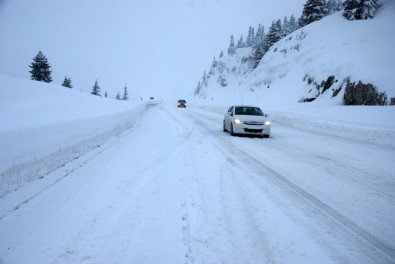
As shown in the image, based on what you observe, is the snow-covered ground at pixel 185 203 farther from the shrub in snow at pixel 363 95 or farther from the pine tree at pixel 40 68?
the pine tree at pixel 40 68

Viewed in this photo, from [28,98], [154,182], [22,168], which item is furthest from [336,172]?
[28,98]

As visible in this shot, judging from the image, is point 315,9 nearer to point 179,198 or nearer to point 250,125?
point 250,125

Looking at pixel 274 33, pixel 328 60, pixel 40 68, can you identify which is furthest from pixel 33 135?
pixel 274 33

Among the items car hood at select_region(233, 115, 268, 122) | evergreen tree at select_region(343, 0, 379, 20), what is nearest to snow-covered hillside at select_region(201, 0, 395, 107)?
evergreen tree at select_region(343, 0, 379, 20)

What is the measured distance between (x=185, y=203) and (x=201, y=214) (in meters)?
0.51

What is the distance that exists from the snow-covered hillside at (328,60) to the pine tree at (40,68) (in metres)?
36.3

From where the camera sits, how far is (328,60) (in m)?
38.2

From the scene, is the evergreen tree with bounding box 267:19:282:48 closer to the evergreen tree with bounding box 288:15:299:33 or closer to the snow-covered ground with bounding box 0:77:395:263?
the evergreen tree with bounding box 288:15:299:33

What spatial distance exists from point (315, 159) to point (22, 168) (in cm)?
770

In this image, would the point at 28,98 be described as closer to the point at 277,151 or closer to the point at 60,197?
the point at 60,197

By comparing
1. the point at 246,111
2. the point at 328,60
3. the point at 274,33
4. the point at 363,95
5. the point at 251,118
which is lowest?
the point at 251,118

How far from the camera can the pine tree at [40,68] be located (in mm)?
51656

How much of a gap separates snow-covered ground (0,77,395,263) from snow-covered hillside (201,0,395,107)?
71.3 ft

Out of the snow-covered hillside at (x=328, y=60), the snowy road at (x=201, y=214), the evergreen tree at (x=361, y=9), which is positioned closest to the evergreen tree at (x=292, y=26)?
the snow-covered hillside at (x=328, y=60)
